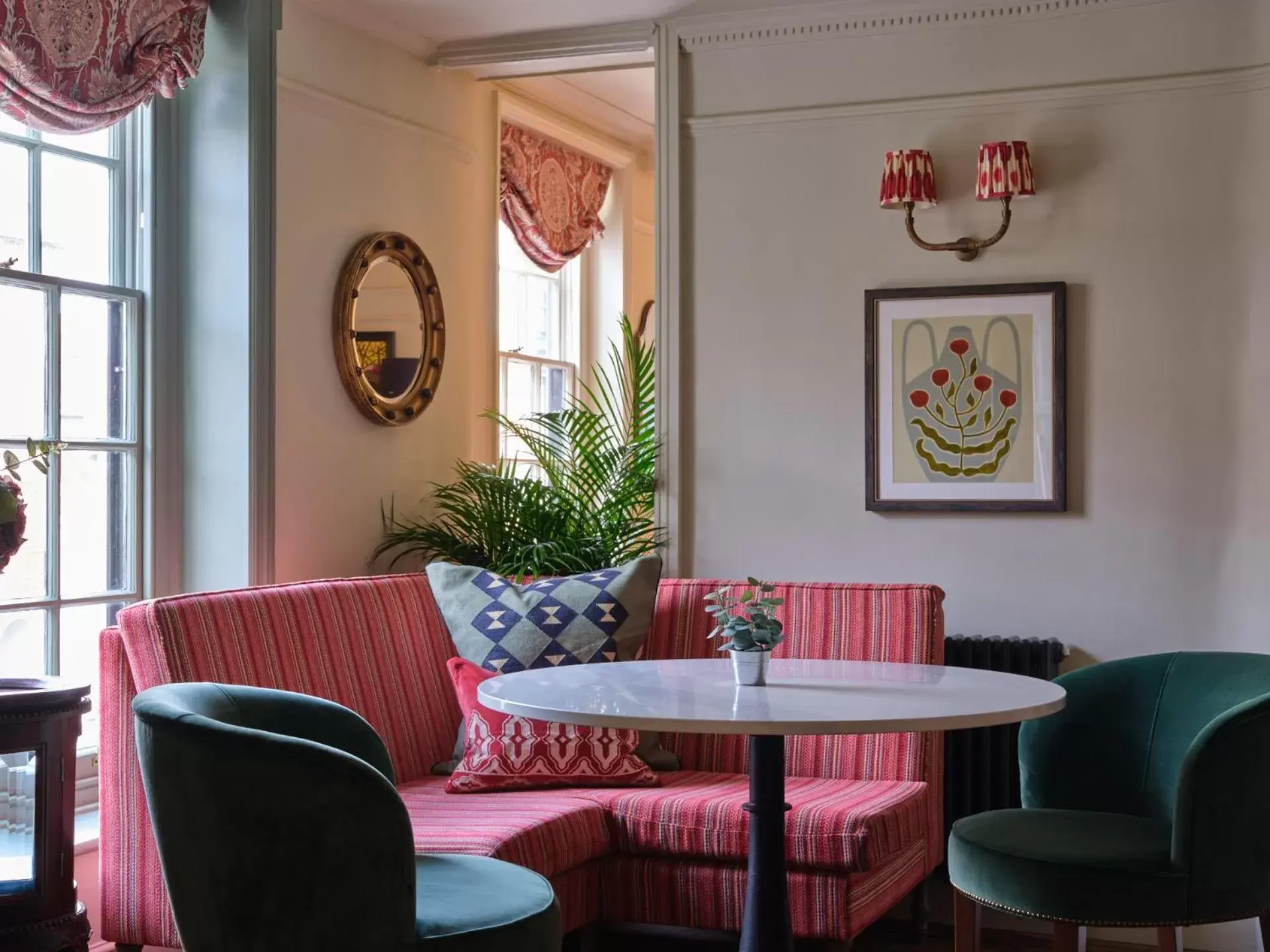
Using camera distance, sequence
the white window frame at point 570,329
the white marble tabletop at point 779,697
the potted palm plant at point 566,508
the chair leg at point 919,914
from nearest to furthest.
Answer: the white marble tabletop at point 779,697, the chair leg at point 919,914, the potted palm plant at point 566,508, the white window frame at point 570,329

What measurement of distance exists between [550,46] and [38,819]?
9.33 feet

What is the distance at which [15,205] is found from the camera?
3.25 m

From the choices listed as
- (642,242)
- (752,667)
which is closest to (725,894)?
(752,667)

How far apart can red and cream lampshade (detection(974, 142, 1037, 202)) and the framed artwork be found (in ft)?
0.88

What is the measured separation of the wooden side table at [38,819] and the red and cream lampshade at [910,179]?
2.50 meters

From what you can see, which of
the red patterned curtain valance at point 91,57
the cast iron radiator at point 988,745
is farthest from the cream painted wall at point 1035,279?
the red patterned curtain valance at point 91,57

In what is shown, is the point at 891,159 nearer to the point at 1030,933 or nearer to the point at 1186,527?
the point at 1186,527

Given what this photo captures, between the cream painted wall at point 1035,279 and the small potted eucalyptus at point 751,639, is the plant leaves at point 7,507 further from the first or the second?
the cream painted wall at point 1035,279

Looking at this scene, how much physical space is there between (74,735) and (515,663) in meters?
1.07

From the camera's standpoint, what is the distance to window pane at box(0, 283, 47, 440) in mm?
3213

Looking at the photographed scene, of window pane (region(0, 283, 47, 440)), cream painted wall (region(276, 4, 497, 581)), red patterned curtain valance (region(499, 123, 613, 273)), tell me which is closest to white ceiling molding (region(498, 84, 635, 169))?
red patterned curtain valance (region(499, 123, 613, 273))

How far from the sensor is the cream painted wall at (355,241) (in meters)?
3.91

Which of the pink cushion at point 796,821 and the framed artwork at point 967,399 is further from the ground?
the framed artwork at point 967,399

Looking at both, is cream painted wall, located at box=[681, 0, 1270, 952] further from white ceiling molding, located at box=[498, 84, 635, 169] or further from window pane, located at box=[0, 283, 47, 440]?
window pane, located at box=[0, 283, 47, 440]
